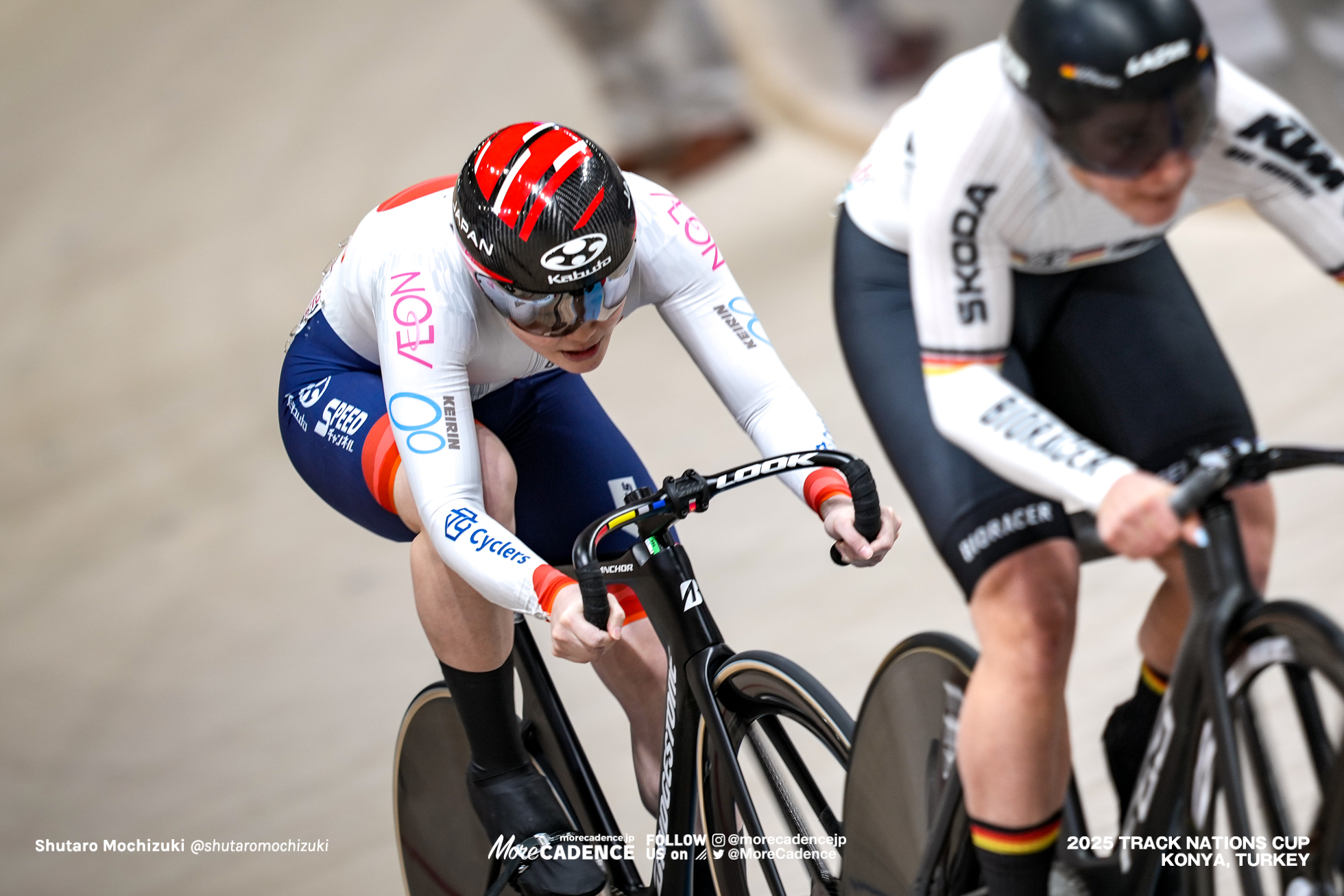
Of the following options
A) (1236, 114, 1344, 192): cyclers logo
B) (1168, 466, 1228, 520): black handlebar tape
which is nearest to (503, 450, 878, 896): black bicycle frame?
(1168, 466, 1228, 520): black handlebar tape

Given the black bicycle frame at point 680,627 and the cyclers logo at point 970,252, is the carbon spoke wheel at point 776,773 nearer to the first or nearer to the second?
the black bicycle frame at point 680,627

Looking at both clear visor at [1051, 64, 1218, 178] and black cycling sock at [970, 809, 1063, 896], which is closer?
clear visor at [1051, 64, 1218, 178]

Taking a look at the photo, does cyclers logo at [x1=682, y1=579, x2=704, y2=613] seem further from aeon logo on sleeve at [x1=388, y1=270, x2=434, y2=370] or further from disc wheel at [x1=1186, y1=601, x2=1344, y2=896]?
disc wheel at [x1=1186, y1=601, x2=1344, y2=896]

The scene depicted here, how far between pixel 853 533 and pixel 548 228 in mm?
646

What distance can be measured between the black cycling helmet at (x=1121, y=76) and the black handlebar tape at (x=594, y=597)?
853 mm

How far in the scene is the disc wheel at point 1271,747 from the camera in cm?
144

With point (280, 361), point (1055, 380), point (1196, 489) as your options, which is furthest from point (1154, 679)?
point (280, 361)

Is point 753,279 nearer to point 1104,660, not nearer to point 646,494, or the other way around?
point 1104,660

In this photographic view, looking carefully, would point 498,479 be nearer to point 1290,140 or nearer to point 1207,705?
point 1207,705

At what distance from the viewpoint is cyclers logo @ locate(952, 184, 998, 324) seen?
1619 millimetres

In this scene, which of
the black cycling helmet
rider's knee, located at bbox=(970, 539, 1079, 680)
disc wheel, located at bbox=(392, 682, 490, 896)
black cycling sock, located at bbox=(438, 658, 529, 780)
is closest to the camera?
the black cycling helmet

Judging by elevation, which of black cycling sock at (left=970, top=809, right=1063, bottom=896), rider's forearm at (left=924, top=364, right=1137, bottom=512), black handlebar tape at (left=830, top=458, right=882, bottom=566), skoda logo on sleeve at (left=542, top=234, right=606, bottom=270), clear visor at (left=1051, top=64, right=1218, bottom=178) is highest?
clear visor at (left=1051, top=64, right=1218, bottom=178)

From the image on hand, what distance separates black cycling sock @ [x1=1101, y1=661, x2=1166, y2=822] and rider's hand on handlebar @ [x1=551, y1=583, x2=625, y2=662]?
0.75m

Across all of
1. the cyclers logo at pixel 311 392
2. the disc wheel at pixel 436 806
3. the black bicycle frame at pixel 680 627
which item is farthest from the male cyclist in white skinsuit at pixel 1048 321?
the disc wheel at pixel 436 806
